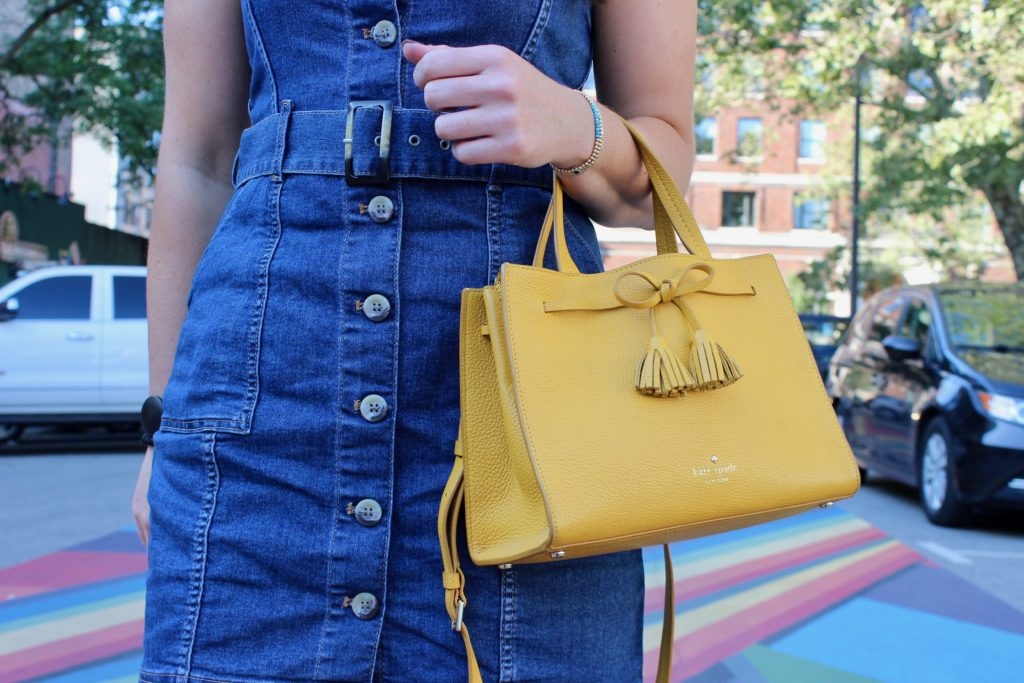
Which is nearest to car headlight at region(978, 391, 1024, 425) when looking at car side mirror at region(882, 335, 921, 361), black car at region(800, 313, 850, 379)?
car side mirror at region(882, 335, 921, 361)

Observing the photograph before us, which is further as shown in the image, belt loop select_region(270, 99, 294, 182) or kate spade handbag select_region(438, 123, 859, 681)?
belt loop select_region(270, 99, 294, 182)

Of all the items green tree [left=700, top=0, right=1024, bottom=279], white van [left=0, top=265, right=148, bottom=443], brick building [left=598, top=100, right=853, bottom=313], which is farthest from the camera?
brick building [left=598, top=100, right=853, bottom=313]

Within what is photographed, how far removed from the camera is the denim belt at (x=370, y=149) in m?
1.09

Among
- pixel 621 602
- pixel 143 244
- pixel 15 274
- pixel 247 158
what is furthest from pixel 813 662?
pixel 143 244

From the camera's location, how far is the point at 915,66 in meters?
15.6

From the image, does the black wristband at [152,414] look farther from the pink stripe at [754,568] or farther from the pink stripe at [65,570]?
the pink stripe at [65,570]

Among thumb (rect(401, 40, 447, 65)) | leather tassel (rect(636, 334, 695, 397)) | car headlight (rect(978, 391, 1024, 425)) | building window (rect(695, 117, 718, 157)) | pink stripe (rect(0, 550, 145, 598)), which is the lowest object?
pink stripe (rect(0, 550, 145, 598))

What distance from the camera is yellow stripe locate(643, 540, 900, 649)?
4105 mm

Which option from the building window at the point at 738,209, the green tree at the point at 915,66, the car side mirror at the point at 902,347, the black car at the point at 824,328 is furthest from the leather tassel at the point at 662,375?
the building window at the point at 738,209

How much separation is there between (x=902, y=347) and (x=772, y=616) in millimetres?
3669

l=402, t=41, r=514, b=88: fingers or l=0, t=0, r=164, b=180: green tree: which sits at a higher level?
l=0, t=0, r=164, b=180: green tree

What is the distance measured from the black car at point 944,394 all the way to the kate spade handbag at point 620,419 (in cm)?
584

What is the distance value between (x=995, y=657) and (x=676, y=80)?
3364 millimetres

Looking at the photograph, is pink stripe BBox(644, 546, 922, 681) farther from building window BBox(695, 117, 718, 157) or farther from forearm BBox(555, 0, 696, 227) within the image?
building window BBox(695, 117, 718, 157)
